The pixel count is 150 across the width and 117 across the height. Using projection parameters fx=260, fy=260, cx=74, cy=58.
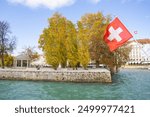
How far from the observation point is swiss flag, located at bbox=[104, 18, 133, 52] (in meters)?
8.21

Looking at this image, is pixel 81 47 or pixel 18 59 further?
pixel 18 59

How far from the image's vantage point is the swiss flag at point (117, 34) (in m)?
8.21

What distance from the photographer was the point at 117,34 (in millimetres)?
8484

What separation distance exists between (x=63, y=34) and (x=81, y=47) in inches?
142

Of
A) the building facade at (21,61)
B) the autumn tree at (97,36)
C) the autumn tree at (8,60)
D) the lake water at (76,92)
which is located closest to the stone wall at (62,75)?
the lake water at (76,92)

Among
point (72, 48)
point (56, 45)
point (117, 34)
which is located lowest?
point (117, 34)

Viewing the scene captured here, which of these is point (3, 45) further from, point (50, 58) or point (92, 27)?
point (92, 27)

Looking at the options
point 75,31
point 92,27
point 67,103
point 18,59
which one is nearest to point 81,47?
point 75,31

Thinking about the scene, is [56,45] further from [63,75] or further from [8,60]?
[8,60]

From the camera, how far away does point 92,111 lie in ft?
22.0

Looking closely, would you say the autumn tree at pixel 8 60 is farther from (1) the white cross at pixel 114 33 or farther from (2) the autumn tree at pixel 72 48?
(1) the white cross at pixel 114 33

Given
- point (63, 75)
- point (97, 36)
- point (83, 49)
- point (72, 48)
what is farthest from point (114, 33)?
point (97, 36)

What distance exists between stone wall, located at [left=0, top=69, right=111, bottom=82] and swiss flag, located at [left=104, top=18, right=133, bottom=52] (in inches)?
522

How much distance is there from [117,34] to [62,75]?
15.5m
